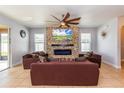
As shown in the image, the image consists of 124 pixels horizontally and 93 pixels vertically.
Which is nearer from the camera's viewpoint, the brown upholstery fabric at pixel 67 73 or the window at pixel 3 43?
the brown upholstery fabric at pixel 67 73

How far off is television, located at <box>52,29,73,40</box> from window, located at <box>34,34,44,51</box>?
2220mm

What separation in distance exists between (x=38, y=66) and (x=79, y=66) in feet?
3.85

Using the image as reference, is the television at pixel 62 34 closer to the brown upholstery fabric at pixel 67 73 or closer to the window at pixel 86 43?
the window at pixel 86 43

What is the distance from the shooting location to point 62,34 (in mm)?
9539

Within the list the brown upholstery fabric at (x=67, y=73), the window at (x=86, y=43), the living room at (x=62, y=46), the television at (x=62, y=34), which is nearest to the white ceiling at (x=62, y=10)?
the living room at (x=62, y=46)

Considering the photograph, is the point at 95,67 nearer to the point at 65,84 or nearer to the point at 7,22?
the point at 65,84

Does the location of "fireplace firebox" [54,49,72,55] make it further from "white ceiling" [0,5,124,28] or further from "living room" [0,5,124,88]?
"white ceiling" [0,5,124,28]

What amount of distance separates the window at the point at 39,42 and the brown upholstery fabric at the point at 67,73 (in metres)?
7.18

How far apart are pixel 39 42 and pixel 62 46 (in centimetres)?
264

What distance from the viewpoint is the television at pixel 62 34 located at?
375 inches

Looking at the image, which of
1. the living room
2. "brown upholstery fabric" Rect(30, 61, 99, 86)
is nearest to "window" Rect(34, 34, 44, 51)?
the living room

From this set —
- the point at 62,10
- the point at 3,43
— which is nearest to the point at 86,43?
the point at 3,43

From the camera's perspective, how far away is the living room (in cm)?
441

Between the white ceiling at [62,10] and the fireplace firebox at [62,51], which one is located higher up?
the white ceiling at [62,10]
